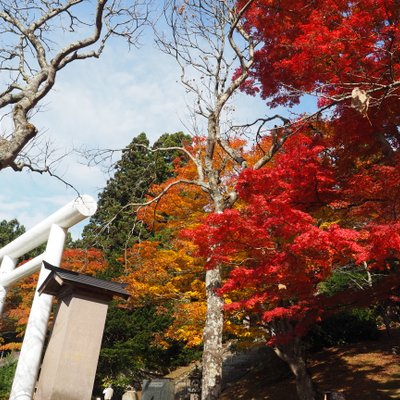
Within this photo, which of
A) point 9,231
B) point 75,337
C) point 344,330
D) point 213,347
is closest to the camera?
point 75,337

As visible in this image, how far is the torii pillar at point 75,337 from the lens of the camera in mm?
6879

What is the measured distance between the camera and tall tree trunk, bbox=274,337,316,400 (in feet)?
34.3

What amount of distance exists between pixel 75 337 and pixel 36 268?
4.53 metres

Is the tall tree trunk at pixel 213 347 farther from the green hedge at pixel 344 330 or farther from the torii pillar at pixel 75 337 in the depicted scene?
the green hedge at pixel 344 330

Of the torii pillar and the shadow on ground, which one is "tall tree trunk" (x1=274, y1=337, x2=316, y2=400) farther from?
the torii pillar

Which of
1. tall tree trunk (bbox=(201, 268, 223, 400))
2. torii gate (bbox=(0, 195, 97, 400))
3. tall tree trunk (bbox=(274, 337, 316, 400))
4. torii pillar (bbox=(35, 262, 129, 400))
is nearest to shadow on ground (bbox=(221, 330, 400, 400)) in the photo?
tall tree trunk (bbox=(274, 337, 316, 400))

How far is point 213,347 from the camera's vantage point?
7.39 m

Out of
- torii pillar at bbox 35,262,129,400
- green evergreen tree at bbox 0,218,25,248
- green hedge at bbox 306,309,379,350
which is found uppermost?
green evergreen tree at bbox 0,218,25,248

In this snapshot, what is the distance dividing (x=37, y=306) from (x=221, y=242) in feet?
15.8

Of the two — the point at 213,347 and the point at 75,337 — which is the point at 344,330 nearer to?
the point at 213,347

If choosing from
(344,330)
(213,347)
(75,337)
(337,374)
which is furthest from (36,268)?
(344,330)

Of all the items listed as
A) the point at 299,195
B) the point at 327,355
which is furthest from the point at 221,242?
the point at 327,355

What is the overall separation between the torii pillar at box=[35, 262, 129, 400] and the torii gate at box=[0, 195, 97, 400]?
58.4 inches

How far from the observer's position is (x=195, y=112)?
1013cm
